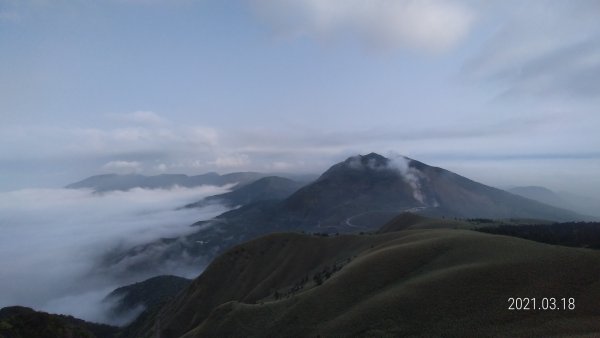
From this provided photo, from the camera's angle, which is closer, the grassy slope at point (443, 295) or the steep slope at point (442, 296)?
the steep slope at point (442, 296)

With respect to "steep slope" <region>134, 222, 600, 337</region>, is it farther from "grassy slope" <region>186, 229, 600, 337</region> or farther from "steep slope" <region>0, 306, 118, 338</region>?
"steep slope" <region>0, 306, 118, 338</region>

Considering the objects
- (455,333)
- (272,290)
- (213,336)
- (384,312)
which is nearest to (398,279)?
(384,312)

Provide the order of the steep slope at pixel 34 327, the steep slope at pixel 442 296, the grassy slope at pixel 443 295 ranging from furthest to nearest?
the steep slope at pixel 34 327, the grassy slope at pixel 443 295, the steep slope at pixel 442 296

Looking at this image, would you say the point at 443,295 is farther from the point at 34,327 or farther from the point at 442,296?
the point at 34,327

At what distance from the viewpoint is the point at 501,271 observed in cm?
6159

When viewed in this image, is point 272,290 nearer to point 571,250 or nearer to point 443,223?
point 443,223

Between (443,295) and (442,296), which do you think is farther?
(443,295)

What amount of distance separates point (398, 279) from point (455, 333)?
2633 centimetres

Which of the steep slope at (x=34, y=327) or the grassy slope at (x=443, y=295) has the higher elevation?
the grassy slope at (x=443, y=295)

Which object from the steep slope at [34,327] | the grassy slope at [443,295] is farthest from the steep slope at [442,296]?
the steep slope at [34,327]

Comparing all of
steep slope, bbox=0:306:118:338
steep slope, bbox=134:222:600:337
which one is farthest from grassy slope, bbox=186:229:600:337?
steep slope, bbox=0:306:118:338

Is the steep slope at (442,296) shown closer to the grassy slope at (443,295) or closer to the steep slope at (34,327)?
the grassy slope at (443,295)

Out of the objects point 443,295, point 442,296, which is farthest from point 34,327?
point 443,295

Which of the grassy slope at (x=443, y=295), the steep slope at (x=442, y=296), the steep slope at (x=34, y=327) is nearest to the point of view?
the steep slope at (x=442, y=296)
